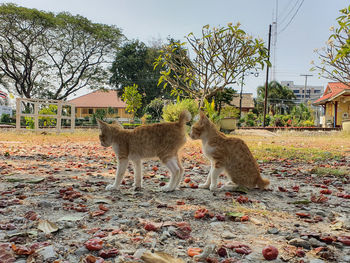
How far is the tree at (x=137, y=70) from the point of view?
39.2 m

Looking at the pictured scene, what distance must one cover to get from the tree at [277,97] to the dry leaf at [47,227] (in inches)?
2339

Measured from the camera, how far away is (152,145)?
3.80m

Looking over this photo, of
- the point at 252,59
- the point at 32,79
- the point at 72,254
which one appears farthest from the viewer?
the point at 32,79

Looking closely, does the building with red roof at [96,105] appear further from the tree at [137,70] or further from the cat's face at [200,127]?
the cat's face at [200,127]

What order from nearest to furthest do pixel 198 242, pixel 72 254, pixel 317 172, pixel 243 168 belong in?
pixel 72 254
pixel 198 242
pixel 243 168
pixel 317 172

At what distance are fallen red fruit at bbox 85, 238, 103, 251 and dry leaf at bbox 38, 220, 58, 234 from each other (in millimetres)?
439

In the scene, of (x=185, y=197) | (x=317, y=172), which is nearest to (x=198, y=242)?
(x=185, y=197)

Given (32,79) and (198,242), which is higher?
(32,79)

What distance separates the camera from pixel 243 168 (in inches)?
151

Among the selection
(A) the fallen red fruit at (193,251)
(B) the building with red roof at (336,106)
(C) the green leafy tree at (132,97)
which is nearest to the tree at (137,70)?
(C) the green leafy tree at (132,97)

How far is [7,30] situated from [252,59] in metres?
26.9

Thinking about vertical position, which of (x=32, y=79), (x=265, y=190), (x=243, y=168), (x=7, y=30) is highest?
(x=7, y=30)

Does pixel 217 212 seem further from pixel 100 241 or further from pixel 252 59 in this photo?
pixel 252 59

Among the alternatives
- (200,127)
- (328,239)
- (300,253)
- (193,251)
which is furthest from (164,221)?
(200,127)
